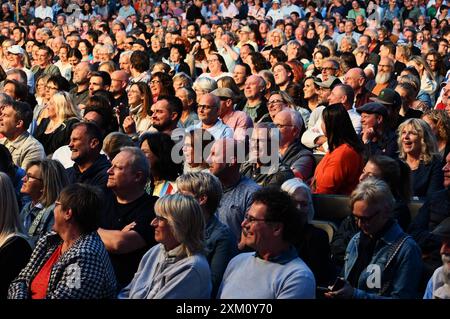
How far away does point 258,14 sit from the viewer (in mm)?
26734

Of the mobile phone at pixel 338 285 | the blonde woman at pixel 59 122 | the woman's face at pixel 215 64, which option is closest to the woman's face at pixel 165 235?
the mobile phone at pixel 338 285

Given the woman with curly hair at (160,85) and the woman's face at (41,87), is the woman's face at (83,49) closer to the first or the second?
the woman's face at (41,87)

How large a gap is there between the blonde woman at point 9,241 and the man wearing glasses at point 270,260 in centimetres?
149

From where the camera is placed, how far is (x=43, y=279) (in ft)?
20.4

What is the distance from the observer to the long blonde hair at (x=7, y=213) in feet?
21.8

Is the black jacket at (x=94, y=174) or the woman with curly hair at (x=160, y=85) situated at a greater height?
the woman with curly hair at (x=160, y=85)

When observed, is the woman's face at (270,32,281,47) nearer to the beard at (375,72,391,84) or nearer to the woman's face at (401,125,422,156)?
the beard at (375,72,391,84)

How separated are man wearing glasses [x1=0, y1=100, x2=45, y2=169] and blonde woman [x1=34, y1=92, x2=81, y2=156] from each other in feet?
2.08

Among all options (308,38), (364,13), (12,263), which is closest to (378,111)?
(12,263)

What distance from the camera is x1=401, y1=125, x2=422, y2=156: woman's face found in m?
8.62

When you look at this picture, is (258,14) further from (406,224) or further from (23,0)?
(406,224)

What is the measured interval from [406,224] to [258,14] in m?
19.9

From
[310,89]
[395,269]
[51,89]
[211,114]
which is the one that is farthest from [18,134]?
[395,269]

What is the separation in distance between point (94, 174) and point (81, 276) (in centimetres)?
270
